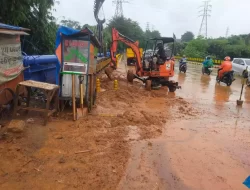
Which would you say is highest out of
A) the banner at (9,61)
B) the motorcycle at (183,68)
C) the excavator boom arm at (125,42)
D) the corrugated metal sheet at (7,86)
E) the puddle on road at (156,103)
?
the excavator boom arm at (125,42)

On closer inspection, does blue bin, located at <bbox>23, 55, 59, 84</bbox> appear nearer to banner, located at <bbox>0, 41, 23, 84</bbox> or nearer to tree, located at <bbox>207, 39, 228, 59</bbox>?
banner, located at <bbox>0, 41, 23, 84</bbox>

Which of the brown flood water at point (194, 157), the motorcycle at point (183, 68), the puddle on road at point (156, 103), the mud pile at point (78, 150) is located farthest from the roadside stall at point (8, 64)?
the motorcycle at point (183, 68)

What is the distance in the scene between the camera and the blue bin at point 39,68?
786 centimetres

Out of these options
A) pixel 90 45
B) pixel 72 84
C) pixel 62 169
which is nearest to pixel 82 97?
pixel 72 84

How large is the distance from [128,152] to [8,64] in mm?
3548

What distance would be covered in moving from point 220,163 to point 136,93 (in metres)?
6.52

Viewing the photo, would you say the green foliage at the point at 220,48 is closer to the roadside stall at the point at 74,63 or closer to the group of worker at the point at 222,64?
the group of worker at the point at 222,64

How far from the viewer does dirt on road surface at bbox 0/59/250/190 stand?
12.6 feet

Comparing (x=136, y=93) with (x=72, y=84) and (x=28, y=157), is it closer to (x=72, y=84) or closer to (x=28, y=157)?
(x=72, y=84)

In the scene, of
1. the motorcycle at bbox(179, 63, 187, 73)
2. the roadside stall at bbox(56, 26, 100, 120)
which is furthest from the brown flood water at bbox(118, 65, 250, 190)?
the motorcycle at bbox(179, 63, 187, 73)

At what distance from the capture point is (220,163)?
15.6 feet

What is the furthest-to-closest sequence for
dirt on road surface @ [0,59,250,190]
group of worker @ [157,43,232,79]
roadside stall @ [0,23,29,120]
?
1. group of worker @ [157,43,232,79]
2. roadside stall @ [0,23,29,120]
3. dirt on road surface @ [0,59,250,190]

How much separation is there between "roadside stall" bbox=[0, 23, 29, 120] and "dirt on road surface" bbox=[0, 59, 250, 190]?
0.76 metres

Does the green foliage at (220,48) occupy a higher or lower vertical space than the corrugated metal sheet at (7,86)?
higher
